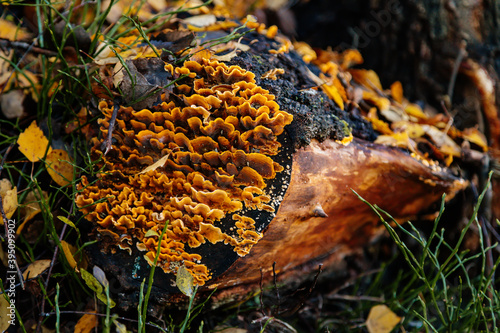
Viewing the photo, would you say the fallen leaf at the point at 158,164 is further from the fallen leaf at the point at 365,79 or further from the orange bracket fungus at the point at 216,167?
the fallen leaf at the point at 365,79

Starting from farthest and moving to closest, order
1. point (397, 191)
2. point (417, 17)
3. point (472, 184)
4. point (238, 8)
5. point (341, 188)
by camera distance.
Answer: point (238, 8), point (417, 17), point (472, 184), point (397, 191), point (341, 188)

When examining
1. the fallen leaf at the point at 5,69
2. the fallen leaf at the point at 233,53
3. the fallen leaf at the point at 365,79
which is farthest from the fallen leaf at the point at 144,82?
the fallen leaf at the point at 365,79

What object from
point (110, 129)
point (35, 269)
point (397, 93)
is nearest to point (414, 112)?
point (397, 93)

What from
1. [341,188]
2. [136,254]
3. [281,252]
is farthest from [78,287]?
[341,188]

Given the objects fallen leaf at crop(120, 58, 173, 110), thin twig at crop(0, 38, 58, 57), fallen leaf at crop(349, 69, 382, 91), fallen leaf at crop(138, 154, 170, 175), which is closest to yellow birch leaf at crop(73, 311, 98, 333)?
fallen leaf at crop(138, 154, 170, 175)

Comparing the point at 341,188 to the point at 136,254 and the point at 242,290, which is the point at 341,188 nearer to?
the point at 242,290

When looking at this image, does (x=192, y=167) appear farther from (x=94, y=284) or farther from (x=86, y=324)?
(x=86, y=324)
